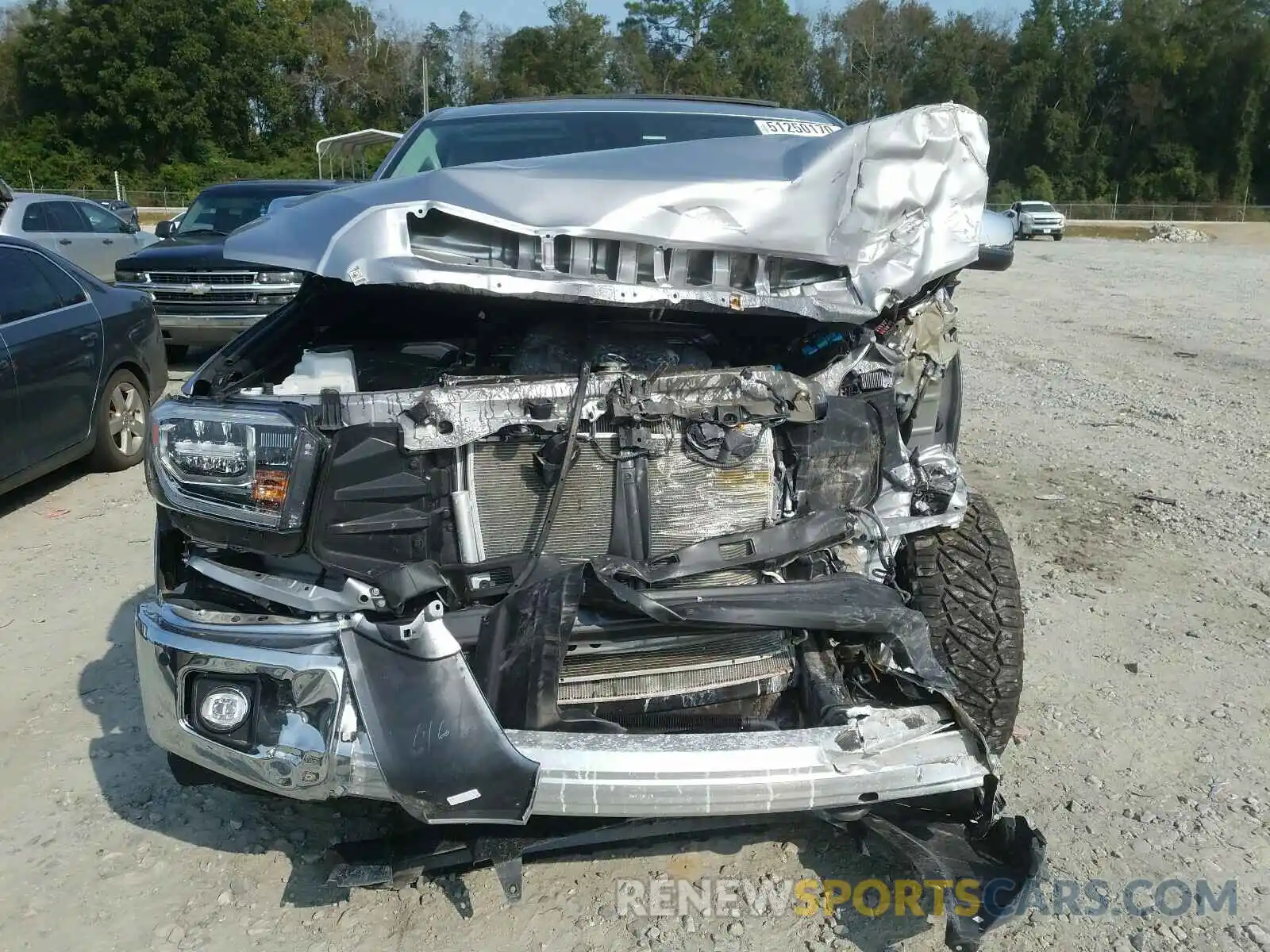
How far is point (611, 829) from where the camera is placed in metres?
2.42

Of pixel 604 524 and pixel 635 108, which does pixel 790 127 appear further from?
pixel 604 524

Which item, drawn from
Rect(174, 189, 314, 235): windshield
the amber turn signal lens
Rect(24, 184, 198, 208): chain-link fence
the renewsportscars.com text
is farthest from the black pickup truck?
Rect(24, 184, 198, 208): chain-link fence

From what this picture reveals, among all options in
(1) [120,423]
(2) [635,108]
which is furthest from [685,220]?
(1) [120,423]

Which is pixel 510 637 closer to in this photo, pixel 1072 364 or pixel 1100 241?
pixel 1072 364

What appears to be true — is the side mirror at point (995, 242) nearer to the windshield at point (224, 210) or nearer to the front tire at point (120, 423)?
the front tire at point (120, 423)

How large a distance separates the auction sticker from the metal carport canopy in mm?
16237

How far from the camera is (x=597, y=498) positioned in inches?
97.5

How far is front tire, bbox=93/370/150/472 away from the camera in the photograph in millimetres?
6027

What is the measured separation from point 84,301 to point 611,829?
515 centimetres

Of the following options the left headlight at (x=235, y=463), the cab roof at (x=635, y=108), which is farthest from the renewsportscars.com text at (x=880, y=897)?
the cab roof at (x=635, y=108)

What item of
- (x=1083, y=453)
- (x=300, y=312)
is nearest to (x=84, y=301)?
(x=300, y=312)

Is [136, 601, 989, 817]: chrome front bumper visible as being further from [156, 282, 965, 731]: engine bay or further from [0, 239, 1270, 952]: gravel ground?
[0, 239, 1270, 952]: gravel ground

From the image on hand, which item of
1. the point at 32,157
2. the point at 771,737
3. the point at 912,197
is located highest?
the point at 32,157

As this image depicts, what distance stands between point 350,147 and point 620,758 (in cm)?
2921
